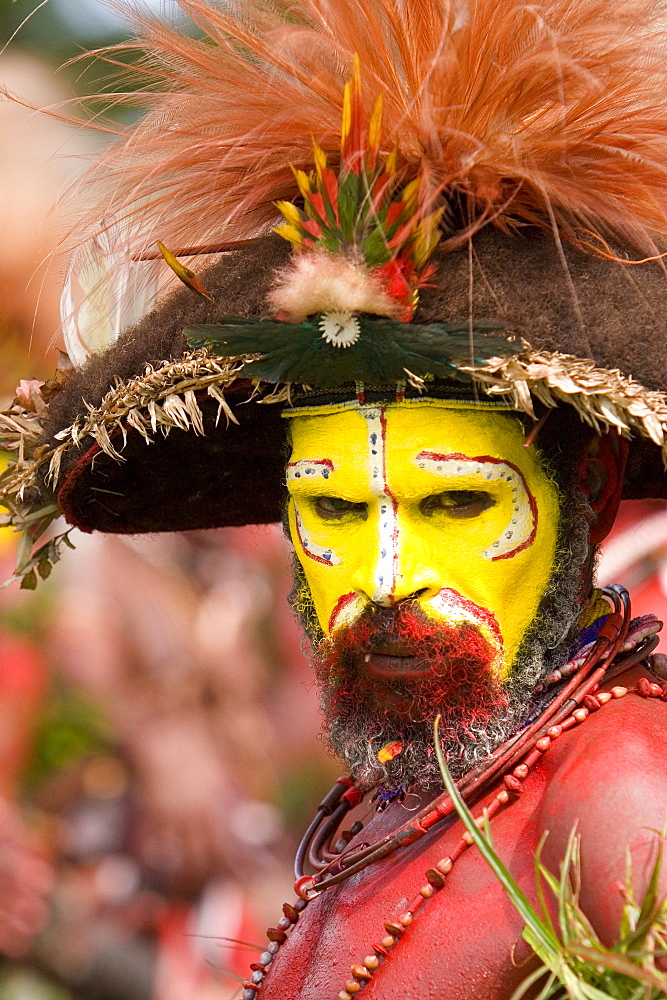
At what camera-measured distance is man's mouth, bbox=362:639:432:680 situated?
2.25 meters

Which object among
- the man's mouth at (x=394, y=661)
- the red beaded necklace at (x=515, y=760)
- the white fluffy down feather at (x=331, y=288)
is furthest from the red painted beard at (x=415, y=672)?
the white fluffy down feather at (x=331, y=288)

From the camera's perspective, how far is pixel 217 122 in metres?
2.38

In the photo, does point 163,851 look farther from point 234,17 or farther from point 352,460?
point 234,17

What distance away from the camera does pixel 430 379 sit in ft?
7.39

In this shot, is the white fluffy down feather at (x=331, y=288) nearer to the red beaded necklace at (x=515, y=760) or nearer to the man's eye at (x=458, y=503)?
the man's eye at (x=458, y=503)

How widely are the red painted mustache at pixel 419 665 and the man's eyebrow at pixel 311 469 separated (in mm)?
297

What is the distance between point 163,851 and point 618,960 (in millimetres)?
4323

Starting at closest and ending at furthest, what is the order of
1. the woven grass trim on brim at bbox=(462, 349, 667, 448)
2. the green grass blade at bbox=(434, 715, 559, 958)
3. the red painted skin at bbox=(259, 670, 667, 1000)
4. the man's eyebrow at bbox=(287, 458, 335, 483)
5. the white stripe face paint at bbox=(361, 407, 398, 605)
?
the green grass blade at bbox=(434, 715, 559, 958)
the red painted skin at bbox=(259, 670, 667, 1000)
the woven grass trim on brim at bbox=(462, 349, 667, 448)
the white stripe face paint at bbox=(361, 407, 398, 605)
the man's eyebrow at bbox=(287, 458, 335, 483)

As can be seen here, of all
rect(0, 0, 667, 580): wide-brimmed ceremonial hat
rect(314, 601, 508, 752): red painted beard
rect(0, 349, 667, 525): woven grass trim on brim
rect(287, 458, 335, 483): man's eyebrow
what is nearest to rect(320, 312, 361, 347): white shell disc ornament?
rect(0, 0, 667, 580): wide-brimmed ceremonial hat

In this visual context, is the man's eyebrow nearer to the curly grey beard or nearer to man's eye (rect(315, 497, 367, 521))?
man's eye (rect(315, 497, 367, 521))

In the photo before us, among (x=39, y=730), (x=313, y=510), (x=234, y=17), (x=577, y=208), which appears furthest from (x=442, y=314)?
(x=39, y=730)

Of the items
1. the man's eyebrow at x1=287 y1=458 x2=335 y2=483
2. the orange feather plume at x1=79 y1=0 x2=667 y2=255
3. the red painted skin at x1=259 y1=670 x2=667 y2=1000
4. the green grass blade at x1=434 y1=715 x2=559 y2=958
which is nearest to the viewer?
the green grass blade at x1=434 y1=715 x2=559 y2=958

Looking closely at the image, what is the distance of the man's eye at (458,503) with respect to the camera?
7.54 ft

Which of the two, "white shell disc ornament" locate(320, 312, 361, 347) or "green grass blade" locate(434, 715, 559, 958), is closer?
"green grass blade" locate(434, 715, 559, 958)
